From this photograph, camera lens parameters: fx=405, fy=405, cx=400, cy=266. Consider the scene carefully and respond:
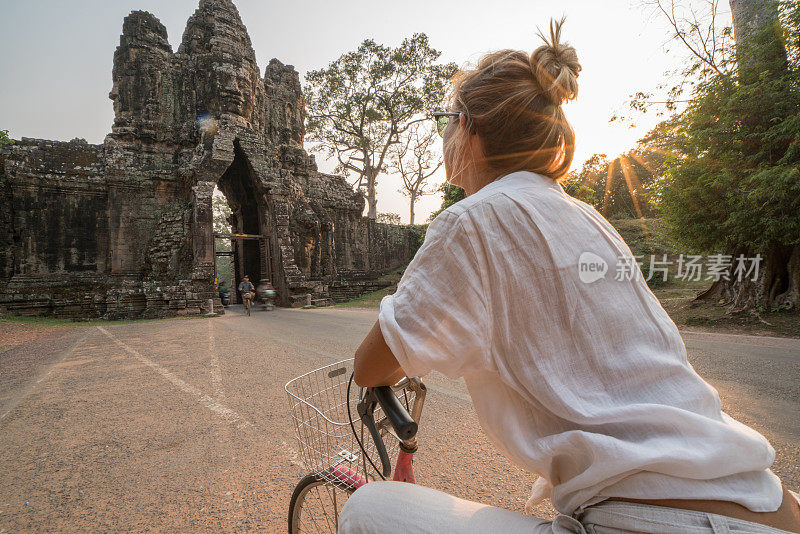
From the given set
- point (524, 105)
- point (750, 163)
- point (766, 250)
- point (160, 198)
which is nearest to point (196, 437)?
point (524, 105)

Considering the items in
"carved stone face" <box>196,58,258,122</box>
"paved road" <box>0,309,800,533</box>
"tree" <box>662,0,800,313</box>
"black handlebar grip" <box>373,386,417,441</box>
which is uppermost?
"carved stone face" <box>196,58,258,122</box>

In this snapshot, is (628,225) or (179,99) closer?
(179,99)

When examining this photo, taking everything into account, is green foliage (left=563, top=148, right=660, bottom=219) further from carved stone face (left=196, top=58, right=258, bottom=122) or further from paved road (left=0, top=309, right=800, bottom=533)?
paved road (left=0, top=309, right=800, bottom=533)

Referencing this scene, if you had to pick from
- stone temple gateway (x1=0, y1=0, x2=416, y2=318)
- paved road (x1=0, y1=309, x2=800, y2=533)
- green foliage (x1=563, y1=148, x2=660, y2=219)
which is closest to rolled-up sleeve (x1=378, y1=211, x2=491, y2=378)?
paved road (x1=0, y1=309, x2=800, y2=533)

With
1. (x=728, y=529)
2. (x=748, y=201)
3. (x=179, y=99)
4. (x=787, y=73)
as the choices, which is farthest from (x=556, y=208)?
(x=179, y=99)

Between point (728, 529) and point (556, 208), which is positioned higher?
point (556, 208)

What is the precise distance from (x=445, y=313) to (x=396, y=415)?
47 cm

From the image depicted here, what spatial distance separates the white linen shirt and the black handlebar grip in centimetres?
27

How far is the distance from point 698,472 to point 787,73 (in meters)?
12.4

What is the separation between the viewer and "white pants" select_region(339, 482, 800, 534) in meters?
0.77

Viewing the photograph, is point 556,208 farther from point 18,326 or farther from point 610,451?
point 18,326

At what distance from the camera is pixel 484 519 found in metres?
0.94

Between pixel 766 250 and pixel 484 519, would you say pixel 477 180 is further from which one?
pixel 766 250

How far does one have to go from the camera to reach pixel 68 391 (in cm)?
512
